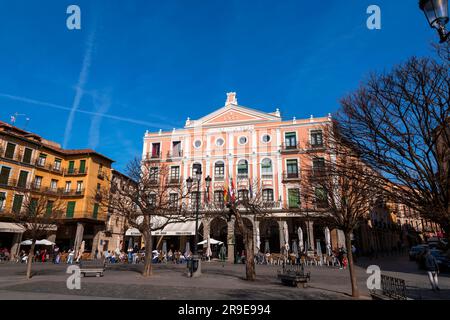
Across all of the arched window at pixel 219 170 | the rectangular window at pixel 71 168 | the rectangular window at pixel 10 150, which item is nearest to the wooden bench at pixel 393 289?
the arched window at pixel 219 170

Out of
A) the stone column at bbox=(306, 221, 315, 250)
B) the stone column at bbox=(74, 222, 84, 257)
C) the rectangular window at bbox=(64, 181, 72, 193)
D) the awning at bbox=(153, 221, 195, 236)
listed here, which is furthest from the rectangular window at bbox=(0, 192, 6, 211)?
the stone column at bbox=(306, 221, 315, 250)

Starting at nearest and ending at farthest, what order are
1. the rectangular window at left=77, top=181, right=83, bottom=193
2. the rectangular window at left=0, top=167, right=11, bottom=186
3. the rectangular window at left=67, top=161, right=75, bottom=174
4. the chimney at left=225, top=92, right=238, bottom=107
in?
the rectangular window at left=0, top=167, right=11, bottom=186 → the chimney at left=225, top=92, right=238, bottom=107 → the rectangular window at left=77, top=181, right=83, bottom=193 → the rectangular window at left=67, top=161, right=75, bottom=174

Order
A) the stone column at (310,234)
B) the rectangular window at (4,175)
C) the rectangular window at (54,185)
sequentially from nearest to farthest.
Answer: the stone column at (310,234)
the rectangular window at (4,175)
the rectangular window at (54,185)

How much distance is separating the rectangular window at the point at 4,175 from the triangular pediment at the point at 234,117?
20.3m

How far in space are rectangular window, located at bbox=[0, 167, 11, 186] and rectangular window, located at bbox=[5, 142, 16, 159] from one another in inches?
55.3

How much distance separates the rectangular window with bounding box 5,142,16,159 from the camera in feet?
104

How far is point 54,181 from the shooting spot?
120 feet

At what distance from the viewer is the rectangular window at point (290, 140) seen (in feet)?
108

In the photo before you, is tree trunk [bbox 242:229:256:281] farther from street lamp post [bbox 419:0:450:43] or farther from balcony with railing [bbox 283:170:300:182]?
balcony with railing [bbox 283:170:300:182]

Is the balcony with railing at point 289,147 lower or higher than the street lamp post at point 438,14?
higher

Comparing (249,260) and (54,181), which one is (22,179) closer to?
(54,181)

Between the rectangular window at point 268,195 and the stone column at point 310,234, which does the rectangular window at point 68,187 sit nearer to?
the rectangular window at point 268,195
